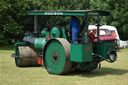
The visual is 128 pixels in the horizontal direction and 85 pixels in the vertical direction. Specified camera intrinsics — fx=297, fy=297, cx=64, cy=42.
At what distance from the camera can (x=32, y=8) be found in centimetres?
3259

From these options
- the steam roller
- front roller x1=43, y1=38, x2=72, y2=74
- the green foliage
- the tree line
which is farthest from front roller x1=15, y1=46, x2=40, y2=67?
the green foliage

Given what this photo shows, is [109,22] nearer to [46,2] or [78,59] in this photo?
[46,2]

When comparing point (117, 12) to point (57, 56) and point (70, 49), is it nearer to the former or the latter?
point (57, 56)

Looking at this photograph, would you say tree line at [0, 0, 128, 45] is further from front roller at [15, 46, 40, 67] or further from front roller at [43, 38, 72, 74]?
front roller at [43, 38, 72, 74]

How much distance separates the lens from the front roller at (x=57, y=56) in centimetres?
1015

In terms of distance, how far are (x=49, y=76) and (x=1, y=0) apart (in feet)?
54.8

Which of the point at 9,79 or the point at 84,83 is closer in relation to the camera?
the point at 84,83

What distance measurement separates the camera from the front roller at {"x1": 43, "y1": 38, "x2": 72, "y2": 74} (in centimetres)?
1015

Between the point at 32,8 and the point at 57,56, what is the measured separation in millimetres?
22647

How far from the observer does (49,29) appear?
11602mm

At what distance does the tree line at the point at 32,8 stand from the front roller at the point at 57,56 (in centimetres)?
1543

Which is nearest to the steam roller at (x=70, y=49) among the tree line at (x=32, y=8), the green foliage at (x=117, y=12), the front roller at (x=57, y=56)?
the front roller at (x=57, y=56)

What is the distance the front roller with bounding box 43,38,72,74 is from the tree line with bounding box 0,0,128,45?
1543 cm

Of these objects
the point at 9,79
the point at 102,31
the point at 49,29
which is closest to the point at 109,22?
the point at 102,31
